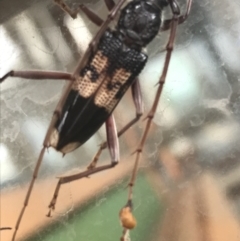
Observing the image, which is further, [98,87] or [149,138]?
[149,138]

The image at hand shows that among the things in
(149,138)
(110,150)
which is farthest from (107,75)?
(149,138)

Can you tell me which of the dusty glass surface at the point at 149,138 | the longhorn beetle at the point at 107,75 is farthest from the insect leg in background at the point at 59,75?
the dusty glass surface at the point at 149,138

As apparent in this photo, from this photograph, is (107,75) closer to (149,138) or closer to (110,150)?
(110,150)

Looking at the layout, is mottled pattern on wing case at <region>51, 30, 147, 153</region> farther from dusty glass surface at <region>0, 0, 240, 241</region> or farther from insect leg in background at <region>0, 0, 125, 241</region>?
dusty glass surface at <region>0, 0, 240, 241</region>

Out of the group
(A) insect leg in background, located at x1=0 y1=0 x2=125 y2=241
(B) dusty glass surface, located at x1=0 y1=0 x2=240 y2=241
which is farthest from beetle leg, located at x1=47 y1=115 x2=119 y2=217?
(B) dusty glass surface, located at x1=0 y1=0 x2=240 y2=241

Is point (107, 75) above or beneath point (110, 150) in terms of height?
above

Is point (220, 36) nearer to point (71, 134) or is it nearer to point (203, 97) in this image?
point (203, 97)

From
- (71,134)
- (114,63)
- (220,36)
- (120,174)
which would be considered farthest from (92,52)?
(220,36)

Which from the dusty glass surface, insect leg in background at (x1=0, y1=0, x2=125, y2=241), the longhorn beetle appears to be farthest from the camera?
the dusty glass surface
